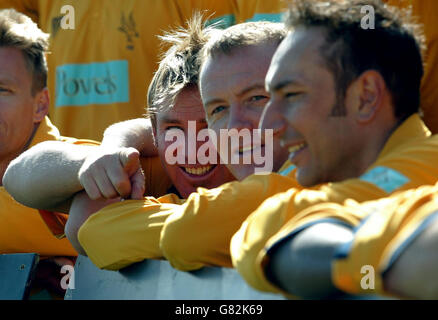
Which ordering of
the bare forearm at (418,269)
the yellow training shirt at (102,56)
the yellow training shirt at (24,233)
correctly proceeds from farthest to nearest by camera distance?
the yellow training shirt at (102,56)
the yellow training shirt at (24,233)
the bare forearm at (418,269)

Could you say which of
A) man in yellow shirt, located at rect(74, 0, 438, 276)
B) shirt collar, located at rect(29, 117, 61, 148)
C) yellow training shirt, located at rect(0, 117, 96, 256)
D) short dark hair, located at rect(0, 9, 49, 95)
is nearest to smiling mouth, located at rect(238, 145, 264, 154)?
man in yellow shirt, located at rect(74, 0, 438, 276)

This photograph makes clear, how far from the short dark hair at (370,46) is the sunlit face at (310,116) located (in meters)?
0.03

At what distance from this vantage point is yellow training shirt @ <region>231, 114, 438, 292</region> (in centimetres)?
174

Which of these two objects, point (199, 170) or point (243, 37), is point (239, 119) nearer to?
point (243, 37)

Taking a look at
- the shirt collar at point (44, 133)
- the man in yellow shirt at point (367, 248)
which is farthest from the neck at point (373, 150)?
the shirt collar at point (44, 133)

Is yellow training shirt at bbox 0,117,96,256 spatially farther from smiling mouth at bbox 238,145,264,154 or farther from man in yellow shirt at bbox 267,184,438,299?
man in yellow shirt at bbox 267,184,438,299

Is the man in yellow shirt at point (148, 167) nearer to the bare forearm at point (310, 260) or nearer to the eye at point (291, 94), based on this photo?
the eye at point (291, 94)

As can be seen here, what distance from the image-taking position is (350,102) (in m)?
2.00

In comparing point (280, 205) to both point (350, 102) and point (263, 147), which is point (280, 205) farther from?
point (263, 147)

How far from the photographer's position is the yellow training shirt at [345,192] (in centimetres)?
174

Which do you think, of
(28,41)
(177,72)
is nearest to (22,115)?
(28,41)
